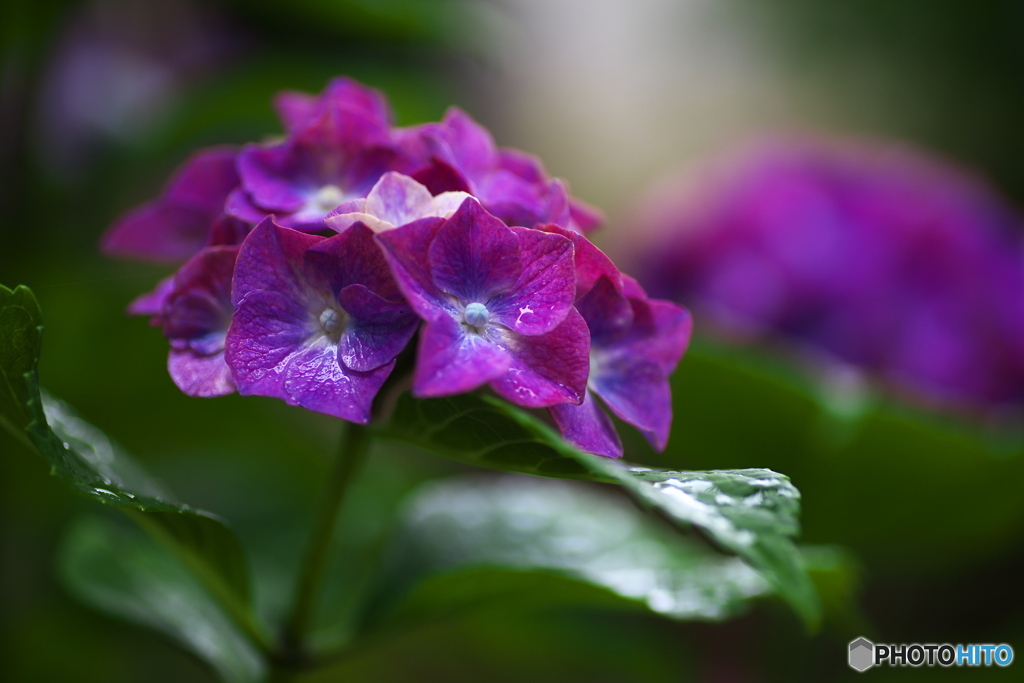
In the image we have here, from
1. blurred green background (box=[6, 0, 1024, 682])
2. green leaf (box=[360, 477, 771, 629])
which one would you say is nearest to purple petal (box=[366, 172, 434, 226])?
green leaf (box=[360, 477, 771, 629])

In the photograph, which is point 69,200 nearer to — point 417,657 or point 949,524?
point 417,657

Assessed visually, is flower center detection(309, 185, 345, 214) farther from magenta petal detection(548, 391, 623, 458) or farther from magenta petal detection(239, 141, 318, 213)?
magenta petal detection(548, 391, 623, 458)

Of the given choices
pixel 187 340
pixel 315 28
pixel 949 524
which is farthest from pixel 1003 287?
pixel 187 340

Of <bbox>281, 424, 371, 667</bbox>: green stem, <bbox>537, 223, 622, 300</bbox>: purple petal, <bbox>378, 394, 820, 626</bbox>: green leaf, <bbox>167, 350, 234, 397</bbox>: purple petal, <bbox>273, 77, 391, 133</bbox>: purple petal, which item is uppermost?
<bbox>273, 77, 391, 133</bbox>: purple petal

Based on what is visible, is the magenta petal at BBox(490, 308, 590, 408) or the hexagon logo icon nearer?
the magenta petal at BBox(490, 308, 590, 408)

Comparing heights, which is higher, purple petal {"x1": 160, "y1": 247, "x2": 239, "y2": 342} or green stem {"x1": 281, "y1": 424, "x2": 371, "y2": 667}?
purple petal {"x1": 160, "y1": 247, "x2": 239, "y2": 342}

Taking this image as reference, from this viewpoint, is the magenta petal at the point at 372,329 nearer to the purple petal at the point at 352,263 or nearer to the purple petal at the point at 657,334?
the purple petal at the point at 352,263
